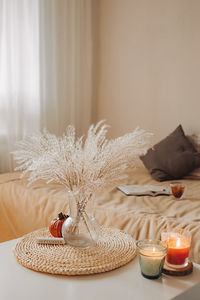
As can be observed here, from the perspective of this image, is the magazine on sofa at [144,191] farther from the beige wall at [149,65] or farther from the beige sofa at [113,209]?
the beige wall at [149,65]

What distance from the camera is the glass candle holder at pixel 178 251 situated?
3.96 feet

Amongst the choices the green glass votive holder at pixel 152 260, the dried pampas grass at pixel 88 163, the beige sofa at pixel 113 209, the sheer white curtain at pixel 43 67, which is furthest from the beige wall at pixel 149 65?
the green glass votive holder at pixel 152 260

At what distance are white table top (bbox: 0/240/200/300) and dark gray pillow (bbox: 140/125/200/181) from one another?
151 cm

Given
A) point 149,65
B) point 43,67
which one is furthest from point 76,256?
point 149,65

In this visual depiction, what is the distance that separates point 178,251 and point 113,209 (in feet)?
2.27

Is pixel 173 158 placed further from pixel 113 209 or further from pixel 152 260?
pixel 152 260

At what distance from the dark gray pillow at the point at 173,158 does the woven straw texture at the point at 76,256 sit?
4.35ft

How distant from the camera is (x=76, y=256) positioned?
4.22 ft

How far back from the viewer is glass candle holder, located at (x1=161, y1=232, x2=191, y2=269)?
121cm

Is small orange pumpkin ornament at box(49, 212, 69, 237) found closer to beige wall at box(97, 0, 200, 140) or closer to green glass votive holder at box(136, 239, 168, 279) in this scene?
green glass votive holder at box(136, 239, 168, 279)

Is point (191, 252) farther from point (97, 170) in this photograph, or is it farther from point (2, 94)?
point (2, 94)

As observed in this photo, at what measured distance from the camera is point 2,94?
3.02m

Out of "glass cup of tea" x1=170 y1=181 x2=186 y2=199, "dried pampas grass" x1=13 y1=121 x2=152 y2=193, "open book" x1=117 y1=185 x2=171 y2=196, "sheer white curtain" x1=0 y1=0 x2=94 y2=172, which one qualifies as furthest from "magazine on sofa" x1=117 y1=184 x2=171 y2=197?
"sheer white curtain" x1=0 y1=0 x2=94 y2=172

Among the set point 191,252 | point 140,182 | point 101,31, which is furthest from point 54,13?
point 191,252
